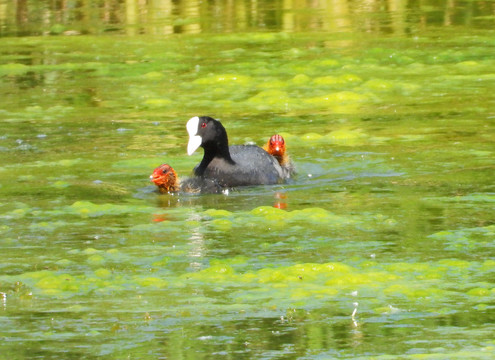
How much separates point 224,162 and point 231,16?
11042 mm

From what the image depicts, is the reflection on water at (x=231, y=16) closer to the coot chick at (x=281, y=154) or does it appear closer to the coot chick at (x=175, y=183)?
the coot chick at (x=281, y=154)

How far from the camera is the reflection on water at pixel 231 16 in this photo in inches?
746

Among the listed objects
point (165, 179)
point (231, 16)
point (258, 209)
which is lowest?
point (258, 209)

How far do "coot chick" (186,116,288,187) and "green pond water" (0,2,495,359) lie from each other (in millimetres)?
165

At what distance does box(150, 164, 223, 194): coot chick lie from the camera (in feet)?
31.1

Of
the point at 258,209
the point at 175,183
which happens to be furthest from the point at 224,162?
the point at 258,209

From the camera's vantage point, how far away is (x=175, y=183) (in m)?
9.63

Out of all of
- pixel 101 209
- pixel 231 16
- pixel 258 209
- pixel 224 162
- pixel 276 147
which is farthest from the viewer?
pixel 231 16

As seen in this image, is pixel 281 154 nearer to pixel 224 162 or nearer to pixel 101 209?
pixel 224 162

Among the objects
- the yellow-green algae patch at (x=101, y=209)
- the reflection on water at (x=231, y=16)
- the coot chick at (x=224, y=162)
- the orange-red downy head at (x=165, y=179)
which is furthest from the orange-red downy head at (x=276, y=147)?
the reflection on water at (x=231, y=16)

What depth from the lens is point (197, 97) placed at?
13.8m

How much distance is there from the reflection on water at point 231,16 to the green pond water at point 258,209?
1885 mm

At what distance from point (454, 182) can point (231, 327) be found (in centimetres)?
399

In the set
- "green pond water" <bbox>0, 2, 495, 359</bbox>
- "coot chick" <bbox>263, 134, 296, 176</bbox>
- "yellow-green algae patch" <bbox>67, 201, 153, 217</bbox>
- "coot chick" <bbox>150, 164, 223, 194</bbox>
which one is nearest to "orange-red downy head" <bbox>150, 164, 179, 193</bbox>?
"coot chick" <bbox>150, 164, 223, 194</bbox>
